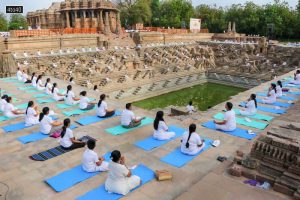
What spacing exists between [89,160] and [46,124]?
3410 millimetres

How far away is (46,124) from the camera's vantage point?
9633 millimetres

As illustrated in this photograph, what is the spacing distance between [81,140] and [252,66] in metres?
22.7

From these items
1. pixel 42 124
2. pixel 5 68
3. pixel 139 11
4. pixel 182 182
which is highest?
pixel 139 11

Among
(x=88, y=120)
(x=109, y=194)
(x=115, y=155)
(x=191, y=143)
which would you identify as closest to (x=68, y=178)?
(x=109, y=194)

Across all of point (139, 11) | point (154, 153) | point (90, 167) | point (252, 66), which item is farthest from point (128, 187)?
point (139, 11)

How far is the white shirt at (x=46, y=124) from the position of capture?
9.52 metres

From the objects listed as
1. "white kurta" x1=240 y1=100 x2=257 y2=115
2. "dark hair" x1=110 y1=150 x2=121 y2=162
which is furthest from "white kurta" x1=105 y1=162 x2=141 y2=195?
"white kurta" x1=240 y1=100 x2=257 y2=115

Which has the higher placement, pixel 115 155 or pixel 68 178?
pixel 115 155

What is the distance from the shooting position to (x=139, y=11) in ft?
179

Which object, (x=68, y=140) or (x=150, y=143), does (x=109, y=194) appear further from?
(x=150, y=143)

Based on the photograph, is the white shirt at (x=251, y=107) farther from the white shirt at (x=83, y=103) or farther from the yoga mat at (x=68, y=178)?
the yoga mat at (x=68, y=178)

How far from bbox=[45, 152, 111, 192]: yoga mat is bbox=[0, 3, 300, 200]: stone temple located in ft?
0.27

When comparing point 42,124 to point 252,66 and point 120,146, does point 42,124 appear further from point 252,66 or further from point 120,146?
point 252,66

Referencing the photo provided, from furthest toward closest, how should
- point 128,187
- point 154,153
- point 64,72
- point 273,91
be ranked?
point 64,72 < point 273,91 < point 154,153 < point 128,187
